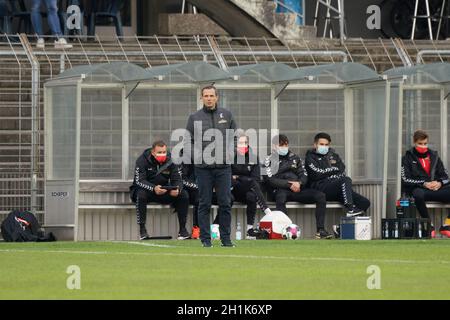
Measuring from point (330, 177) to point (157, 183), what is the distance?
272cm

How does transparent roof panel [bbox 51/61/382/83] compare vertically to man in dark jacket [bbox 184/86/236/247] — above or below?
above

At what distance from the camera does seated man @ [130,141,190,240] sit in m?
25.5

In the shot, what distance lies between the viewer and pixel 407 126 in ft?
91.3

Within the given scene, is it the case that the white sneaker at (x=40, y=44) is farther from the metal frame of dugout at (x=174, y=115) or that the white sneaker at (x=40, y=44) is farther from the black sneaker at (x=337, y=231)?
the black sneaker at (x=337, y=231)

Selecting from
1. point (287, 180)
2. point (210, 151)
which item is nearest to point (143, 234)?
point (287, 180)

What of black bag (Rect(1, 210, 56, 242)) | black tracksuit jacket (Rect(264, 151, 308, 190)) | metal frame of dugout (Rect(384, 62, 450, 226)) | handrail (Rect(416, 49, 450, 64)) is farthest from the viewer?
handrail (Rect(416, 49, 450, 64))

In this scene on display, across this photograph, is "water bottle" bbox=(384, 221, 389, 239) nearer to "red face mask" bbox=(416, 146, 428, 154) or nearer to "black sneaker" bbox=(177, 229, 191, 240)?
"red face mask" bbox=(416, 146, 428, 154)

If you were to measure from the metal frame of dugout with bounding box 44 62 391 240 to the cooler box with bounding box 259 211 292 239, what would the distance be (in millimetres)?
1471

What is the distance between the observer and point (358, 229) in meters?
25.7

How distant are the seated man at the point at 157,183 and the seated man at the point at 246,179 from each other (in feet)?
2.85

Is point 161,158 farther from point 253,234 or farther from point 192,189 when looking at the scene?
point 253,234

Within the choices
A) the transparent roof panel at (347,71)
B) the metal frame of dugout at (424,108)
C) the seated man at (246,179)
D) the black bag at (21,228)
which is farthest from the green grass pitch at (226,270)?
the transparent roof panel at (347,71)

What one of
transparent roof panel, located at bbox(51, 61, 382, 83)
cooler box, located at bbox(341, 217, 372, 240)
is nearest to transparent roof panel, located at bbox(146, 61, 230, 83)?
transparent roof panel, located at bbox(51, 61, 382, 83)

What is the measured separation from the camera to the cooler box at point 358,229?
1011 inches
